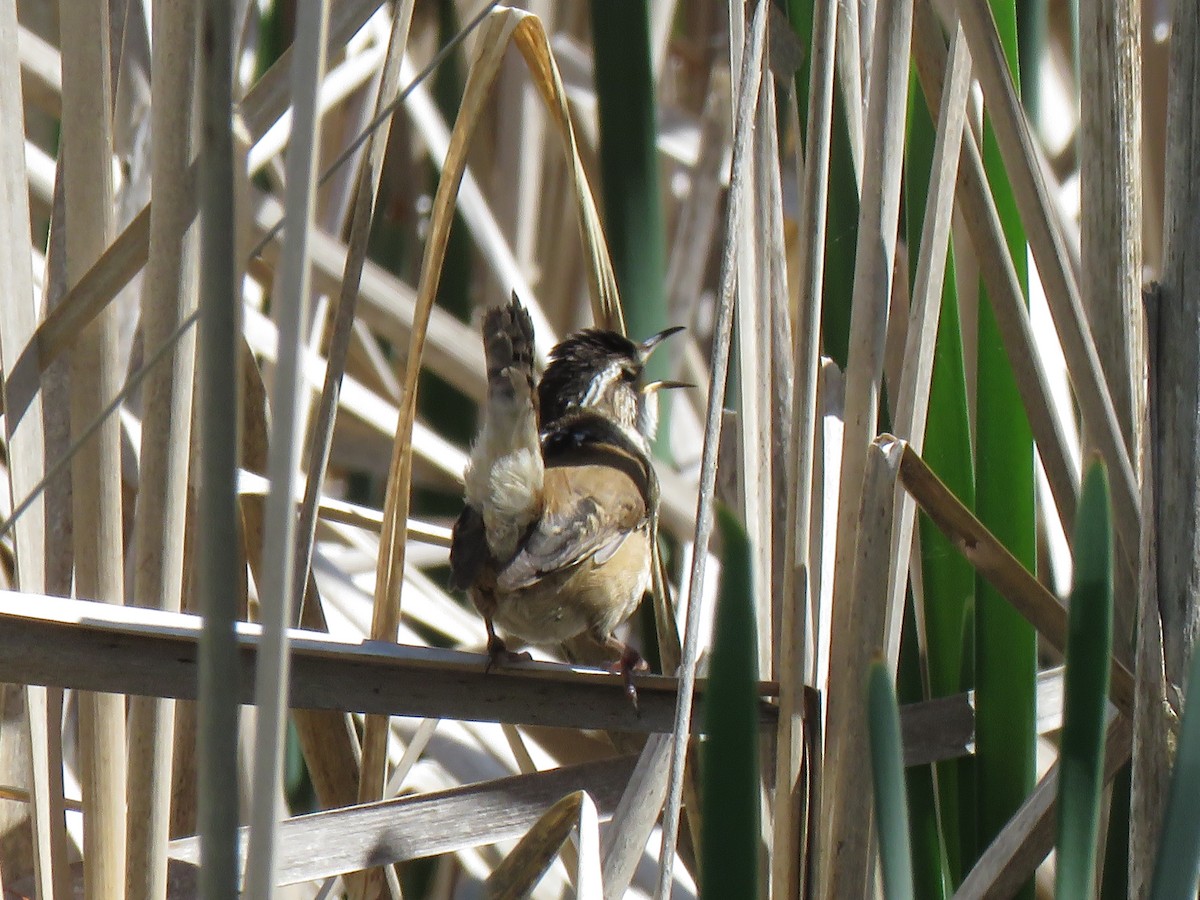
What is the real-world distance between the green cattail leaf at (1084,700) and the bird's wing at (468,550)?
3.04 feet

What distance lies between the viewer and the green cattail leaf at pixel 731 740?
832 millimetres

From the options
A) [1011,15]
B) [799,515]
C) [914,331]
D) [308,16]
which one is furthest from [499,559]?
[308,16]

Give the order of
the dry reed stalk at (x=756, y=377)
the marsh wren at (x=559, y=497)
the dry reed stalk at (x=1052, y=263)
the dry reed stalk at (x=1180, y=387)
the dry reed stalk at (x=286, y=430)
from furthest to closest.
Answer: the marsh wren at (x=559, y=497) < the dry reed stalk at (x=756, y=377) < the dry reed stalk at (x=1052, y=263) < the dry reed stalk at (x=1180, y=387) < the dry reed stalk at (x=286, y=430)

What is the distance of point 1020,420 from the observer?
1.54 meters

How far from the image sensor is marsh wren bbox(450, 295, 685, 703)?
167 cm

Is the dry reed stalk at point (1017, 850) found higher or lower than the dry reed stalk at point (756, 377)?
lower

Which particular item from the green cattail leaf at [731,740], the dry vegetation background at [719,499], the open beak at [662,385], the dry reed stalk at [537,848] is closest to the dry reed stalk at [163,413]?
the dry vegetation background at [719,499]

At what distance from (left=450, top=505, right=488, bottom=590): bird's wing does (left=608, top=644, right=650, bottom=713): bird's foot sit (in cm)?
24

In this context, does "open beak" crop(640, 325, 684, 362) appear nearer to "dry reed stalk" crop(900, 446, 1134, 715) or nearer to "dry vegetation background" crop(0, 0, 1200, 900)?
"dry vegetation background" crop(0, 0, 1200, 900)

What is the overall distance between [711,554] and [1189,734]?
5.32ft

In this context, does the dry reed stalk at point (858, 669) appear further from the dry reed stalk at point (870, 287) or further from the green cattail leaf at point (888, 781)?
the green cattail leaf at point (888, 781)

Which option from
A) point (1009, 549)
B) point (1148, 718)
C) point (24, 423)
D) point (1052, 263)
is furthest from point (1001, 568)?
point (24, 423)

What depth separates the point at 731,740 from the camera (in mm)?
835

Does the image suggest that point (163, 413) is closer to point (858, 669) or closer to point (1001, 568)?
point (858, 669)
